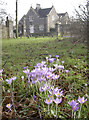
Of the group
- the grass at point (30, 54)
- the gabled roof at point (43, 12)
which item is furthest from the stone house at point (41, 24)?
the grass at point (30, 54)

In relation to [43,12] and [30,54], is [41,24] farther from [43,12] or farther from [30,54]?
[30,54]

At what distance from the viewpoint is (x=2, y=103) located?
6.66 ft

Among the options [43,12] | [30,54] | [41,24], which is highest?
[43,12]

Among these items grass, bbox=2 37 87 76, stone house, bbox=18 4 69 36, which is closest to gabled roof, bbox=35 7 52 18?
stone house, bbox=18 4 69 36

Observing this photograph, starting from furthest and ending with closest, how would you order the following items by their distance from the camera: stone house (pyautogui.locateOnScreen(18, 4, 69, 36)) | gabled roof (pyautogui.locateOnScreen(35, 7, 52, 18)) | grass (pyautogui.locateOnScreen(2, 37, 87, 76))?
stone house (pyautogui.locateOnScreen(18, 4, 69, 36)) → gabled roof (pyautogui.locateOnScreen(35, 7, 52, 18)) → grass (pyautogui.locateOnScreen(2, 37, 87, 76))

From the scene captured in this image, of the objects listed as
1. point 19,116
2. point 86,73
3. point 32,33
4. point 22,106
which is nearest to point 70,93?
point 22,106

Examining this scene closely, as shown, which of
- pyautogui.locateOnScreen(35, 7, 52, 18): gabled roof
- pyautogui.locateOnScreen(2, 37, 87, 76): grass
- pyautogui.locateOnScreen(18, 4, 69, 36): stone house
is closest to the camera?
pyautogui.locateOnScreen(2, 37, 87, 76): grass

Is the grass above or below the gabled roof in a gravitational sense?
below

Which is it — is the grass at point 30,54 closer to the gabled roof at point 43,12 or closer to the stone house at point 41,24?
the stone house at point 41,24

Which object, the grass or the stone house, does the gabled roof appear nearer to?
the stone house

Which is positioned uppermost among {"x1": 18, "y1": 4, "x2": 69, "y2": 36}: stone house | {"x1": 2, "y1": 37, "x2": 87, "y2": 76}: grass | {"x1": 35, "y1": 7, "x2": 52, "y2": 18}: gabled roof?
{"x1": 35, "y1": 7, "x2": 52, "y2": 18}: gabled roof

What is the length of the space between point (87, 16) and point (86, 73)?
8.13 feet

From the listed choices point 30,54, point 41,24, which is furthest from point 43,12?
point 30,54

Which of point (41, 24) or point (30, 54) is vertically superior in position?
point (41, 24)
